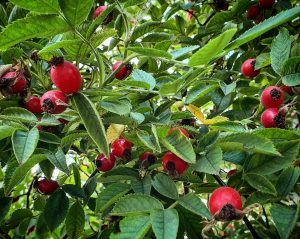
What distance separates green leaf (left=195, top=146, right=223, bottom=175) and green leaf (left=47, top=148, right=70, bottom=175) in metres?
0.47

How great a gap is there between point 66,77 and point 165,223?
522 mm

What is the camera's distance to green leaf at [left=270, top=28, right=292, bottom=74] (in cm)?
163

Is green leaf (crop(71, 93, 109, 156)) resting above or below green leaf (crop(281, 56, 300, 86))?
above

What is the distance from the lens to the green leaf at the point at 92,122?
1188 millimetres

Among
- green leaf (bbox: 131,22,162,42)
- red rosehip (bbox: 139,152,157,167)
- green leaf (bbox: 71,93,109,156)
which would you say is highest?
green leaf (bbox: 131,22,162,42)

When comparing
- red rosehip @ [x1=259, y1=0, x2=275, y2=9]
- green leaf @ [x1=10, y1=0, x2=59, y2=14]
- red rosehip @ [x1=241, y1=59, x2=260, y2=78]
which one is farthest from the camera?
red rosehip @ [x1=259, y1=0, x2=275, y2=9]

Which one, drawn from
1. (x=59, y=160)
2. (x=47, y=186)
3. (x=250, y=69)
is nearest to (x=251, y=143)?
(x=59, y=160)

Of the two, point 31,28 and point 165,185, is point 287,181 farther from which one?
point 31,28

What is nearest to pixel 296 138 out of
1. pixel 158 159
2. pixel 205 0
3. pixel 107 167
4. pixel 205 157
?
pixel 205 157

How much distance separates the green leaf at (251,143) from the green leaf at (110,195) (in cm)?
39

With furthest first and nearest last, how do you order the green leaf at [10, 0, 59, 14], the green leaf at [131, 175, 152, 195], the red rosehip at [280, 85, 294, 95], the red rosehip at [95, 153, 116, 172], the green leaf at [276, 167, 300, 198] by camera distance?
the red rosehip at [280, 85, 294, 95]
the red rosehip at [95, 153, 116, 172]
the green leaf at [131, 175, 152, 195]
the green leaf at [276, 167, 300, 198]
the green leaf at [10, 0, 59, 14]

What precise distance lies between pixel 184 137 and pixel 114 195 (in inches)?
13.4

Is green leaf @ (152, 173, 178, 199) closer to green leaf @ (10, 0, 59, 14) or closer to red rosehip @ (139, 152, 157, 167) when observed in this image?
red rosehip @ (139, 152, 157, 167)

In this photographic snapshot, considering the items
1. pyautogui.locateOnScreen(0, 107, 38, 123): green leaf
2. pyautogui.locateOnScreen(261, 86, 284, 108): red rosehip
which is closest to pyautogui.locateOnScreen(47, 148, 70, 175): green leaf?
pyautogui.locateOnScreen(0, 107, 38, 123): green leaf
